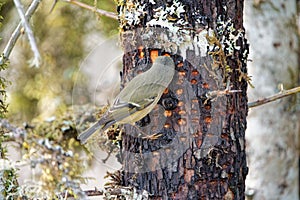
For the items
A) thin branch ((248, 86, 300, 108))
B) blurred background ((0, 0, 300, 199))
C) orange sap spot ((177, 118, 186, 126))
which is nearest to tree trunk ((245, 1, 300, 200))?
blurred background ((0, 0, 300, 199))

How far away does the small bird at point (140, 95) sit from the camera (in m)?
1.64

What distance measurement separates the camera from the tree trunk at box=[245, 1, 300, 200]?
3.33 metres

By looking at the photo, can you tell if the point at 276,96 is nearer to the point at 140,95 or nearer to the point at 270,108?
the point at 140,95

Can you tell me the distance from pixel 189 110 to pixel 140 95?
15cm

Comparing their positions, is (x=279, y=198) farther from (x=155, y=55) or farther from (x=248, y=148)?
(x=155, y=55)

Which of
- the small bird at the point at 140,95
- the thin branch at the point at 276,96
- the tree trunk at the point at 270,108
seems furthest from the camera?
the tree trunk at the point at 270,108

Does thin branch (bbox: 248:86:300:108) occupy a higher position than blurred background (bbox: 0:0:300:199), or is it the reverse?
blurred background (bbox: 0:0:300:199)

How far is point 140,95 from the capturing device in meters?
1.67

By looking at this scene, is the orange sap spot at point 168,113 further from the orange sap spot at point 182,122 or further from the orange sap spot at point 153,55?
the orange sap spot at point 153,55

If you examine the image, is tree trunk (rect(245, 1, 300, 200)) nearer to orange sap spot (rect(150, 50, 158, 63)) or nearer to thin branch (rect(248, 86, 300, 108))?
thin branch (rect(248, 86, 300, 108))

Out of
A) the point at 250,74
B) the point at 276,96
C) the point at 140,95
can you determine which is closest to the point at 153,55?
the point at 140,95

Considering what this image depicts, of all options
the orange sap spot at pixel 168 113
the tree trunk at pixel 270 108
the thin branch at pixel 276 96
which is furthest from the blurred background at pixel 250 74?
the orange sap spot at pixel 168 113

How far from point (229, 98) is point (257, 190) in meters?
1.74

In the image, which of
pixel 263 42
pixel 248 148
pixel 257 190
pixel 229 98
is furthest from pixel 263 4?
pixel 229 98
